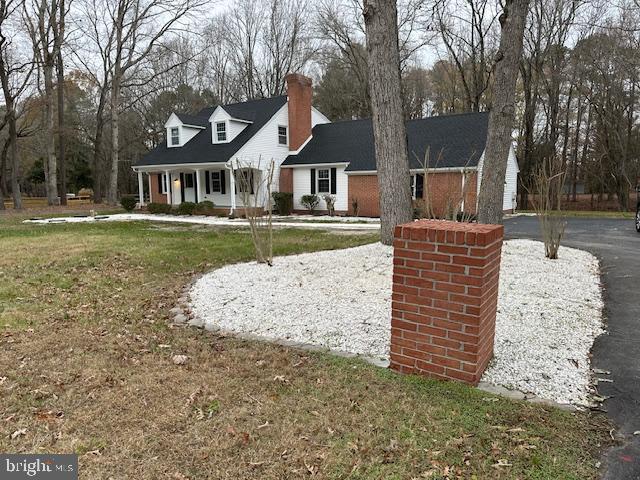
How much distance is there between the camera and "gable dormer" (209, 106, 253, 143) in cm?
1969

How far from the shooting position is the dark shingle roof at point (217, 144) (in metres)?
19.3

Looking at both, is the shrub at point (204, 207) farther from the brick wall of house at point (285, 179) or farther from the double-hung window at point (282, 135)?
the double-hung window at point (282, 135)

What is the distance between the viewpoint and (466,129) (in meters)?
17.5

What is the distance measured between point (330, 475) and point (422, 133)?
18.4m

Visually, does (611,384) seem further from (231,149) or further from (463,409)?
(231,149)

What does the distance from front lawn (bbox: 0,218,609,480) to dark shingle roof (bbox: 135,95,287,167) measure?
15776mm

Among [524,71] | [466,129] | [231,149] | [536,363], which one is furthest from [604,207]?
[536,363]

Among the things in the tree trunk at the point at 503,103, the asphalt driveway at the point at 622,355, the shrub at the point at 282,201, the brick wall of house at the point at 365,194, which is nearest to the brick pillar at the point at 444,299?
the asphalt driveway at the point at 622,355

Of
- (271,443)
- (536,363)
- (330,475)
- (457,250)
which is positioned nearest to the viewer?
(330,475)

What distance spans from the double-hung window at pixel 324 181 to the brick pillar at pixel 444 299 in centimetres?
1664

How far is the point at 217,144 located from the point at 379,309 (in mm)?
17645

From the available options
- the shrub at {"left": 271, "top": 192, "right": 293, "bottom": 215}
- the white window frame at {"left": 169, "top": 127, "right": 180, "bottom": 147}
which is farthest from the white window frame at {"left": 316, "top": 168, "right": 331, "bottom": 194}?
the white window frame at {"left": 169, "top": 127, "right": 180, "bottom": 147}

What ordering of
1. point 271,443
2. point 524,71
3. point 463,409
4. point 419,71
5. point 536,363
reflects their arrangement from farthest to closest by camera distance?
1. point 419,71
2. point 524,71
3. point 536,363
4. point 463,409
5. point 271,443

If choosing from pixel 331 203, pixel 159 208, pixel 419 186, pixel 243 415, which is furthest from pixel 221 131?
pixel 243 415
